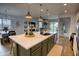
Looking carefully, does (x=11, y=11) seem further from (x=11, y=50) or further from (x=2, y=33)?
(x=11, y=50)

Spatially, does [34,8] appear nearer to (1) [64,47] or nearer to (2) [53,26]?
(2) [53,26]

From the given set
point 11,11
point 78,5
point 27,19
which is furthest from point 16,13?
point 78,5

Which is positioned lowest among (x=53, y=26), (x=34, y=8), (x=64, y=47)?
(x=64, y=47)

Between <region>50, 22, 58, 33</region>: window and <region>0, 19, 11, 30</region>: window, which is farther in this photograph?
<region>50, 22, 58, 33</region>: window

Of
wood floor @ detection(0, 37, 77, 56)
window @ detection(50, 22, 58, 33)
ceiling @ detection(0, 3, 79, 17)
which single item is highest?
ceiling @ detection(0, 3, 79, 17)

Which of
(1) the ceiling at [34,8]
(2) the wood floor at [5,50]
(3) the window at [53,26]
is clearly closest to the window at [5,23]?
(1) the ceiling at [34,8]

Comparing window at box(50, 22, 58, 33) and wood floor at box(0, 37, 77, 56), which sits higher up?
window at box(50, 22, 58, 33)

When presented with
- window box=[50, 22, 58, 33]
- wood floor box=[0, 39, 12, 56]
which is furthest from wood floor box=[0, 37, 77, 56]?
window box=[50, 22, 58, 33]

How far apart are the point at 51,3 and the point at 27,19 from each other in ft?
1.51

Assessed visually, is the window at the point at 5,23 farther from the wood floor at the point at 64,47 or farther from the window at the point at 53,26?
the window at the point at 53,26

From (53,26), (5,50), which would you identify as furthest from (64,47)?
(5,50)

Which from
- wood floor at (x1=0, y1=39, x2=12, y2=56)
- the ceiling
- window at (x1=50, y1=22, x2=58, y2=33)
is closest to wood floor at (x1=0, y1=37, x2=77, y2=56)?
wood floor at (x1=0, y1=39, x2=12, y2=56)

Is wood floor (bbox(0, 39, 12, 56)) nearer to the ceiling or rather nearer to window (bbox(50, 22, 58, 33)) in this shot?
the ceiling

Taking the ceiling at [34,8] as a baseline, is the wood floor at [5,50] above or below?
below
